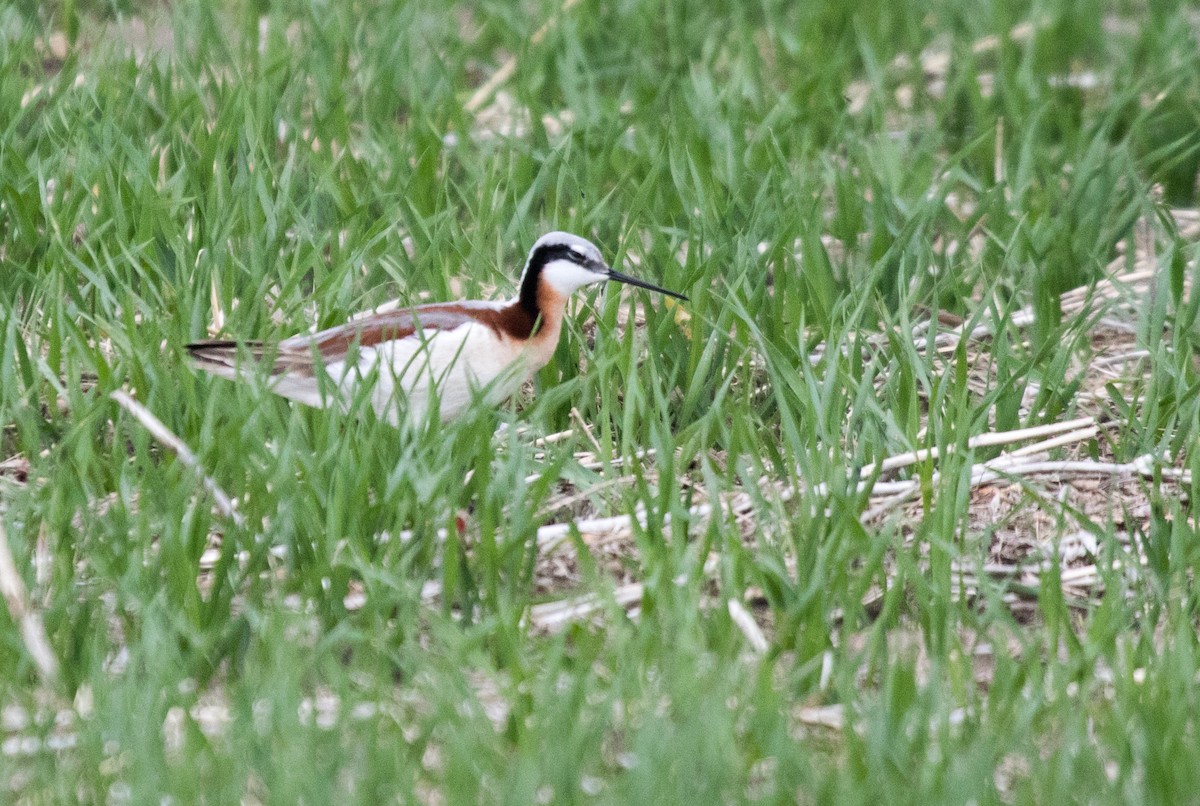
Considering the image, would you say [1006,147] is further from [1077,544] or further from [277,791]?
[277,791]

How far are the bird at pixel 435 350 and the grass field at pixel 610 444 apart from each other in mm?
104

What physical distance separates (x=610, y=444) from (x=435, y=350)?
19.5 inches

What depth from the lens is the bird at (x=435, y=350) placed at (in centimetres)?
417

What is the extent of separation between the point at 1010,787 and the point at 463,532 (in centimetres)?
123

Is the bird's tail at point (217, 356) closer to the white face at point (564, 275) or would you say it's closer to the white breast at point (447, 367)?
the white breast at point (447, 367)

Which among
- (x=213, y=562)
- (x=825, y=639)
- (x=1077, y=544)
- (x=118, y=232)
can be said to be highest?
(x=118, y=232)

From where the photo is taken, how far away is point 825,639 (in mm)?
3479

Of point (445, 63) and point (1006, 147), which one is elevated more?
point (445, 63)

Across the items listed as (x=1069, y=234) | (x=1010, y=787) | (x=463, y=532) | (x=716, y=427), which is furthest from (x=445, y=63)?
(x=1010, y=787)

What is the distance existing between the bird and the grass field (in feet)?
0.34

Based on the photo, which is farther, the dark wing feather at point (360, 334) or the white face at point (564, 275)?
the white face at point (564, 275)

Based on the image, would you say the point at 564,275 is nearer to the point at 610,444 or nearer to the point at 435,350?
the point at 435,350

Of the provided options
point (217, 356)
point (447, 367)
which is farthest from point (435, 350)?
point (217, 356)

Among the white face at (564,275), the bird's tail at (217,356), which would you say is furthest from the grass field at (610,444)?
the white face at (564,275)
